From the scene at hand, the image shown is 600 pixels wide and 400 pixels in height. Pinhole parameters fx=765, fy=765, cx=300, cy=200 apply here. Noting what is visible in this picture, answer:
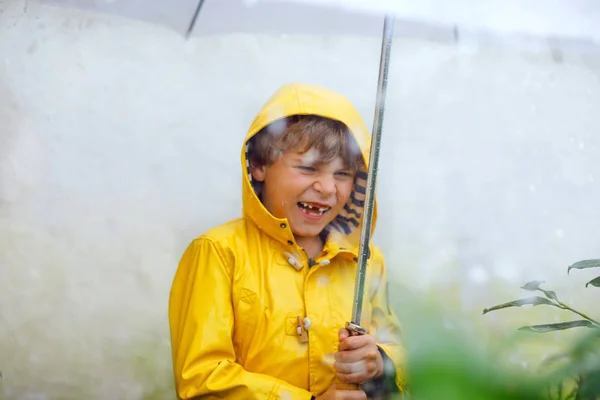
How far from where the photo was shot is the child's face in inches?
59.6

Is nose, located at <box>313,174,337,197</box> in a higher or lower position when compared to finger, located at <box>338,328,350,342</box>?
higher

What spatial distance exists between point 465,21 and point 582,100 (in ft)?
1.69

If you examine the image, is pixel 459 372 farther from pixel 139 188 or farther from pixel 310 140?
pixel 139 188

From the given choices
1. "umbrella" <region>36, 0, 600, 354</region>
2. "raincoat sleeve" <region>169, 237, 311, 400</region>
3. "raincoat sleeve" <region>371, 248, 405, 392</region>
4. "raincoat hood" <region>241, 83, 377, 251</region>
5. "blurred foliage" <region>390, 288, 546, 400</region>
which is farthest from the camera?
"umbrella" <region>36, 0, 600, 354</region>

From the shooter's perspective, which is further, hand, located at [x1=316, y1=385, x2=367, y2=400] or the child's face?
the child's face

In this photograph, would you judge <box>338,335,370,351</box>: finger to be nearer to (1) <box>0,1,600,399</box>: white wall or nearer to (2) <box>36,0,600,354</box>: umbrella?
(1) <box>0,1,600,399</box>: white wall

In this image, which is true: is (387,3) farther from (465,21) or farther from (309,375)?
(309,375)

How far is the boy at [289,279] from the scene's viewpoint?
139cm

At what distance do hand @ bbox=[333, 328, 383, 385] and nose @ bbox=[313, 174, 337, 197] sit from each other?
301 mm

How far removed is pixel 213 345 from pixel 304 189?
35 cm

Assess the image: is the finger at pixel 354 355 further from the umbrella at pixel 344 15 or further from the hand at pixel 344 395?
the umbrella at pixel 344 15

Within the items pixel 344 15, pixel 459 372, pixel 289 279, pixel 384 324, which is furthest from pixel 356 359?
pixel 459 372

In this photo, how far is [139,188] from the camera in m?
1.79

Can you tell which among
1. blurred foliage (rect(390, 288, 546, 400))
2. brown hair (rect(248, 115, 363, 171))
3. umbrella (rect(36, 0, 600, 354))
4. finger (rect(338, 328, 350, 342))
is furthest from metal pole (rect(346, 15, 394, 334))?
blurred foliage (rect(390, 288, 546, 400))
